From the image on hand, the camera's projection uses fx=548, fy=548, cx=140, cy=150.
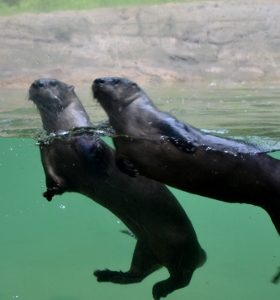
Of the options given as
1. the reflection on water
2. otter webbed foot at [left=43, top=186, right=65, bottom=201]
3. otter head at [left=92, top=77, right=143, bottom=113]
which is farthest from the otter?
the reflection on water

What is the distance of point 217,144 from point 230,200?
1.74 ft

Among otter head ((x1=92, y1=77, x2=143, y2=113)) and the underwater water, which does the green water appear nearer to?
the underwater water

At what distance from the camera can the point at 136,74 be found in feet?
25.5

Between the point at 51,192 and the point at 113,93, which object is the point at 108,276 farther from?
the point at 113,93

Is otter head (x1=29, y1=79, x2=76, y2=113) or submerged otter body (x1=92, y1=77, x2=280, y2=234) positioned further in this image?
otter head (x1=29, y1=79, x2=76, y2=113)

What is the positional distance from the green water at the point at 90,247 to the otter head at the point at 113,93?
7.02m

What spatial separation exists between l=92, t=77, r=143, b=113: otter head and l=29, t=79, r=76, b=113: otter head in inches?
30.5

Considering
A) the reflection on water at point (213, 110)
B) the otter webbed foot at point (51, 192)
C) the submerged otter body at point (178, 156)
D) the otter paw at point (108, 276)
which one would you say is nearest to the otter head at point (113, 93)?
the submerged otter body at point (178, 156)

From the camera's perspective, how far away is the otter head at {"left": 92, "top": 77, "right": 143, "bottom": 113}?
4898 millimetres

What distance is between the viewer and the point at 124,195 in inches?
228

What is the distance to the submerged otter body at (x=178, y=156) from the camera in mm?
4754

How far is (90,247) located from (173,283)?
20.9m

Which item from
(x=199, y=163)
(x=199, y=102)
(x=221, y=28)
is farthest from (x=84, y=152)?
(x=221, y=28)

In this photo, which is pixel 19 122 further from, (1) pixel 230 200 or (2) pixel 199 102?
(1) pixel 230 200
